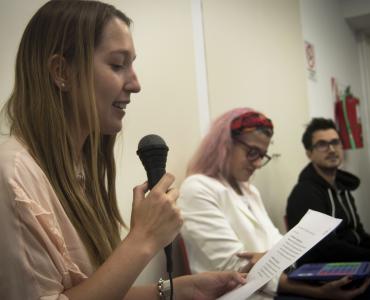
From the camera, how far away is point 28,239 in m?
0.64

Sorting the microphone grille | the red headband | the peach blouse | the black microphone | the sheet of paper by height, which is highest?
the red headband

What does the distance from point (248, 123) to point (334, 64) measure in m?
2.13

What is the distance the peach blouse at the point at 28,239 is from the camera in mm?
626

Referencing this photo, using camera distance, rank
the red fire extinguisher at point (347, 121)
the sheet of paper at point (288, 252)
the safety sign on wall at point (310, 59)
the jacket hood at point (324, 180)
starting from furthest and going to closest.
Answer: the red fire extinguisher at point (347, 121) < the safety sign on wall at point (310, 59) < the jacket hood at point (324, 180) < the sheet of paper at point (288, 252)

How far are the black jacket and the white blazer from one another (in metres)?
0.30

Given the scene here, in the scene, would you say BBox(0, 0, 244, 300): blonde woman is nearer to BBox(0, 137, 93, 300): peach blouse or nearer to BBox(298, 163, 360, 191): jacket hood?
BBox(0, 137, 93, 300): peach blouse

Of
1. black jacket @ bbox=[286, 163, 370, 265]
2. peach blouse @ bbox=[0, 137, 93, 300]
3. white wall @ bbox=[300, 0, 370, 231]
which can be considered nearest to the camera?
peach blouse @ bbox=[0, 137, 93, 300]

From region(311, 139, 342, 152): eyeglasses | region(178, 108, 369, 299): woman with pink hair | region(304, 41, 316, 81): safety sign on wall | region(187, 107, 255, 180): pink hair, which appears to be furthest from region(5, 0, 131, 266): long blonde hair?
region(304, 41, 316, 81): safety sign on wall

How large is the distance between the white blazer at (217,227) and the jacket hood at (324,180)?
2.06 ft

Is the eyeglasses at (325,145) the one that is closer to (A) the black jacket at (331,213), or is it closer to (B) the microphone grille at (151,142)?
(A) the black jacket at (331,213)

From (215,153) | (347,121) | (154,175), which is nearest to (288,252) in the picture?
(154,175)

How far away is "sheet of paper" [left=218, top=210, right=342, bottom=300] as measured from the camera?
908 millimetres

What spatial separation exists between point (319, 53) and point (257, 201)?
6.06 ft

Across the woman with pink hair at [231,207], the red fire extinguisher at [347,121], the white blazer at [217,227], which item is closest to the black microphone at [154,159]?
the woman with pink hair at [231,207]
